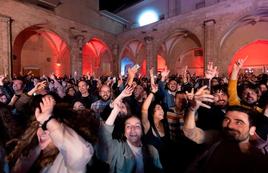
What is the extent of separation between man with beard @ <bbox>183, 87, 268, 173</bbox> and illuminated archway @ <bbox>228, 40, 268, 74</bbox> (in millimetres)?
16259

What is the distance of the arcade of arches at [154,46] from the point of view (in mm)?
15633

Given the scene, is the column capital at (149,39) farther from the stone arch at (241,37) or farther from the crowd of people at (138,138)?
the crowd of people at (138,138)

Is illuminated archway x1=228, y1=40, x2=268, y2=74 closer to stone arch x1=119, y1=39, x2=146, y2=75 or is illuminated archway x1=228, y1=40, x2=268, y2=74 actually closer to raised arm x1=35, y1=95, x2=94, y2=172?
stone arch x1=119, y1=39, x2=146, y2=75

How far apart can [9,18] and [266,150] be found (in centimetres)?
1675

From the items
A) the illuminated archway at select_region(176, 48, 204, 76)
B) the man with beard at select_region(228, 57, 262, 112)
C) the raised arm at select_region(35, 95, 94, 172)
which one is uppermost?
the illuminated archway at select_region(176, 48, 204, 76)

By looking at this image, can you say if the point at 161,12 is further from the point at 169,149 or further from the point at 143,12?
the point at 169,149

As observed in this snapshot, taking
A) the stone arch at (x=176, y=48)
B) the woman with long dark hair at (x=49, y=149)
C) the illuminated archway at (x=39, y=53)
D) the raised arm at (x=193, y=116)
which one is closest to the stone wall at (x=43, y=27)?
the illuminated archway at (x=39, y=53)

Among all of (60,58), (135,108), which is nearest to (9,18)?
(60,58)

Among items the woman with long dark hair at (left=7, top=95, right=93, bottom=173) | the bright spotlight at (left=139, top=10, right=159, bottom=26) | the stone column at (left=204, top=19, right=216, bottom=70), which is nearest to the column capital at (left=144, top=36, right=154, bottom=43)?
the stone column at (left=204, top=19, right=216, bottom=70)

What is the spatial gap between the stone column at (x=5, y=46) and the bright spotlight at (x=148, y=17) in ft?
61.7

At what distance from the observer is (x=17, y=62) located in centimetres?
1933

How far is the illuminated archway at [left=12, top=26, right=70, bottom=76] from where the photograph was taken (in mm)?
19341

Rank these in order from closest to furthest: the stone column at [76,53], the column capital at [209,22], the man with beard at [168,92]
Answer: the man with beard at [168,92]
the column capital at [209,22]
the stone column at [76,53]

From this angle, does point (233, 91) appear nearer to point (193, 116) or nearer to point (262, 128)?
point (262, 128)
